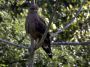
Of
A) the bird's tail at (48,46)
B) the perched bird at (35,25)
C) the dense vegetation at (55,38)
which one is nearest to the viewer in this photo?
the bird's tail at (48,46)

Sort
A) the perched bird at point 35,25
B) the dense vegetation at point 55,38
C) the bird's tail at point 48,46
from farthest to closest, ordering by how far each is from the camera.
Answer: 1. the dense vegetation at point 55,38
2. the perched bird at point 35,25
3. the bird's tail at point 48,46

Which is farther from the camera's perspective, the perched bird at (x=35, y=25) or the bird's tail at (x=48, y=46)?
the perched bird at (x=35, y=25)

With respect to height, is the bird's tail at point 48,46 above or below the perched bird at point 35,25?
below

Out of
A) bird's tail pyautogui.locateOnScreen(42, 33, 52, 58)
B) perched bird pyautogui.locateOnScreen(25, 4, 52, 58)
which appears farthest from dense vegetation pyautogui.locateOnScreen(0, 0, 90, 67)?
bird's tail pyautogui.locateOnScreen(42, 33, 52, 58)

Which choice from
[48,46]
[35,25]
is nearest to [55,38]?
[35,25]

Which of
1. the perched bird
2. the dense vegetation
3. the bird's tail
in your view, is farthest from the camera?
the dense vegetation

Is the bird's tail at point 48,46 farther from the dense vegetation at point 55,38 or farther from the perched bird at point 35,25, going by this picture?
the dense vegetation at point 55,38

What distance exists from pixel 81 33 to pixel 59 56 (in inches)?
23.4

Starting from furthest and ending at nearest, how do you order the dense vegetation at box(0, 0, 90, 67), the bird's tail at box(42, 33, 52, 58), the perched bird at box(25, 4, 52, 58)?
the dense vegetation at box(0, 0, 90, 67) → the perched bird at box(25, 4, 52, 58) → the bird's tail at box(42, 33, 52, 58)

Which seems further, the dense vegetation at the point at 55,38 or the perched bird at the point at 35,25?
the dense vegetation at the point at 55,38

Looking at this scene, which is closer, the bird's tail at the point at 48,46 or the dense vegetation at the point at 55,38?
the bird's tail at the point at 48,46

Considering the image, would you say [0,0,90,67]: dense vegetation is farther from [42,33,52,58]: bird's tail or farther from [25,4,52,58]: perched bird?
[42,33,52,58]: bird's tail

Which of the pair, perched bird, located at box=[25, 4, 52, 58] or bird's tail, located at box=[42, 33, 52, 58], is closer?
bird's tail, located at box=[42, 33, 52, 58]

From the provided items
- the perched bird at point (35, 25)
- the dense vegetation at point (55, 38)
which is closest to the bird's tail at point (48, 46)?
the perched bird at point (35, 25)
